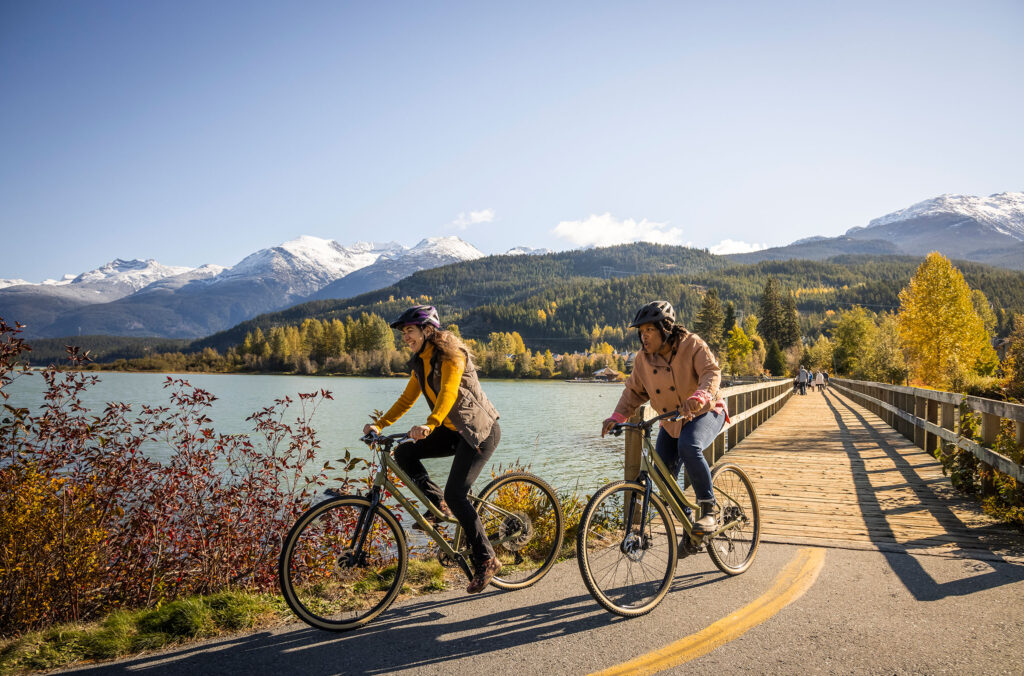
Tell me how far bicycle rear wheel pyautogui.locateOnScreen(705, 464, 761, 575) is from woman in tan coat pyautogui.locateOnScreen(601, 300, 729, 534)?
0.30 meters

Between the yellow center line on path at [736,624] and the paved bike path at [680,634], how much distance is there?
0.17 ft

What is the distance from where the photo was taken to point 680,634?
153 inches

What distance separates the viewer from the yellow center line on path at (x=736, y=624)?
11.4 ft

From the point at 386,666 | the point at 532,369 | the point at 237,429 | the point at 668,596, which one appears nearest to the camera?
the point at 386,666

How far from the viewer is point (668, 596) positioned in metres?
4.61

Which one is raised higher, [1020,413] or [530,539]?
[1020,413]

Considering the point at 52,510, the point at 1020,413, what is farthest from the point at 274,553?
the point at 1020,413

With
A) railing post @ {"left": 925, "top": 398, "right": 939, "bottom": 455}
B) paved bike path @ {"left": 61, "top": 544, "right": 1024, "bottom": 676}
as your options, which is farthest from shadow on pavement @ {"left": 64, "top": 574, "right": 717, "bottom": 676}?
railing post @ {"left": 925, "top": 398, "right": 939, "bottom": 455}

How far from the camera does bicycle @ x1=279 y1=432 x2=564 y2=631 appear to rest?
4113 mm

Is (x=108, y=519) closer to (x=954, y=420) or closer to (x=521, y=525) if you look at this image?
(x=521, y=525)

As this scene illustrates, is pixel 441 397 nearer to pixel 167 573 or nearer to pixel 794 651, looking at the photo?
pixel 794 651

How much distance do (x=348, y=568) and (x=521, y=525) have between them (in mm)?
1394

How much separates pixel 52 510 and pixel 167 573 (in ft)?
3.79

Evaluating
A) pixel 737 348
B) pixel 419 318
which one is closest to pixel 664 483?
pixel 419 318
